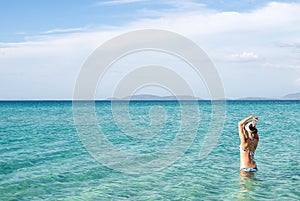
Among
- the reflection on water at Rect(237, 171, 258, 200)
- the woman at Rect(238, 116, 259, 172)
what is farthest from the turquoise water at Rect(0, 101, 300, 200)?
the woman at Rect(238, 116, 259, 172)

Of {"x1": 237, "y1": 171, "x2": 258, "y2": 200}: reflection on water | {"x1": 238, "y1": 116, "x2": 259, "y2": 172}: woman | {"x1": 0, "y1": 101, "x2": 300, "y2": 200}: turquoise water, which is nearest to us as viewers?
{"x1": 237, "y1": 171, "x2": 258, "y2": 200}: reflection on water

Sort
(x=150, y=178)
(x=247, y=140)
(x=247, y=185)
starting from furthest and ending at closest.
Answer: (x=150, y=178)
(x=247, y=140)
(x=247, y=185)

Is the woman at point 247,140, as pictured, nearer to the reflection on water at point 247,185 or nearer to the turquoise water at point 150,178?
the reflection on water at point 247,185

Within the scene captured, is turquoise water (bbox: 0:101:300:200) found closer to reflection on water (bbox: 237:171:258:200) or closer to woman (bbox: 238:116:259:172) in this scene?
reflection on water (bbox: 237:171:258:200)

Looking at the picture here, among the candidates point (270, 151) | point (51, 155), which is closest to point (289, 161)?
point (270, 151)

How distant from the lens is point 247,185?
43.6ft

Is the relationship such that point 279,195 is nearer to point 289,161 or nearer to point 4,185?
point 289,161

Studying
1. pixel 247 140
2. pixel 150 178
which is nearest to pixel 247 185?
pixel 247 140

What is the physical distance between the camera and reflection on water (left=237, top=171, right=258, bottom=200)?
12086 millimetres

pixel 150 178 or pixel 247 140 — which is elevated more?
pixel 247 140

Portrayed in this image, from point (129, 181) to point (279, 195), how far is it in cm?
514

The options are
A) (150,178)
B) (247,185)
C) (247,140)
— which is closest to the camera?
(247,185)

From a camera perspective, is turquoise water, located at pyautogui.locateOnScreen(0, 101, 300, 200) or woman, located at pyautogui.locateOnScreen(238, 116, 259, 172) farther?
woman, located at pyautogui.locateOnScreen(238, 116, 259, 172)

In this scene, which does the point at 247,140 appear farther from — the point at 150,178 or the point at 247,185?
the point at 150,178
